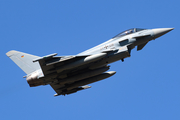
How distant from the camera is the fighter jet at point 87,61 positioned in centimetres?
1747

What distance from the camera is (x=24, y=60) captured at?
20438 mm

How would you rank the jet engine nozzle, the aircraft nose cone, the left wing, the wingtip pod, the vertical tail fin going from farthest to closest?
the wingtip pod
the vertical tail fin
the aircraft nose cone
the jet engine nozzle
the left wing

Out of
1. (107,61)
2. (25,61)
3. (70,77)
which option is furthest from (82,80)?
(25,61)

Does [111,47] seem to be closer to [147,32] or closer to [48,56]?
[147,32]

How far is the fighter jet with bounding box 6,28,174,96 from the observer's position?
57.3 feet

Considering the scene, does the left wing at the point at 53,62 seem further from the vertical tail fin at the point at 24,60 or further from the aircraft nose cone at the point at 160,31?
the aircraft nose cone at the point at 160,31

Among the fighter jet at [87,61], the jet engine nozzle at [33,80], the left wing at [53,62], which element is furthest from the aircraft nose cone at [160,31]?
the jet engine nozzle at [33,80]

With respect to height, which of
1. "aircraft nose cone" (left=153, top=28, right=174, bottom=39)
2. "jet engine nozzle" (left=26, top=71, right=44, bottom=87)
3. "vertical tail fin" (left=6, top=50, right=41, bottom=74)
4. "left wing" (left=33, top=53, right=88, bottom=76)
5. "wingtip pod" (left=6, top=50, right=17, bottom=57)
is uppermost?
"wingtip pod" (left=6, top=50, right=17, bottom=57)

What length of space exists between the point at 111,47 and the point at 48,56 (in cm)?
505

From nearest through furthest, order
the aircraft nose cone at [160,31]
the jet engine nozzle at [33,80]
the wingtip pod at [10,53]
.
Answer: the jet engine nozzle at [33,80]
the aircraft nose cone at [160,31]
the wingtip pod at [10,53]

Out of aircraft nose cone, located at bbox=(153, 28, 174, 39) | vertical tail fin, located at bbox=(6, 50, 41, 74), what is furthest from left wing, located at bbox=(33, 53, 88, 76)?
aircraft nose cone, located at bbox=(153, 28, 174, 39)

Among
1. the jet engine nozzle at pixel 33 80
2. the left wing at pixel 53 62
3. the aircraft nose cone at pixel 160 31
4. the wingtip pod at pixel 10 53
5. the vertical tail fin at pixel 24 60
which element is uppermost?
the wingtip pod at pixel 10 53

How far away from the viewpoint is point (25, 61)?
20359mm

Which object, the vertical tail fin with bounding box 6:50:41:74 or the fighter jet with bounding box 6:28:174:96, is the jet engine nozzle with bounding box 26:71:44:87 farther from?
the vertical tail fin with bounding box 6:50:41:74
